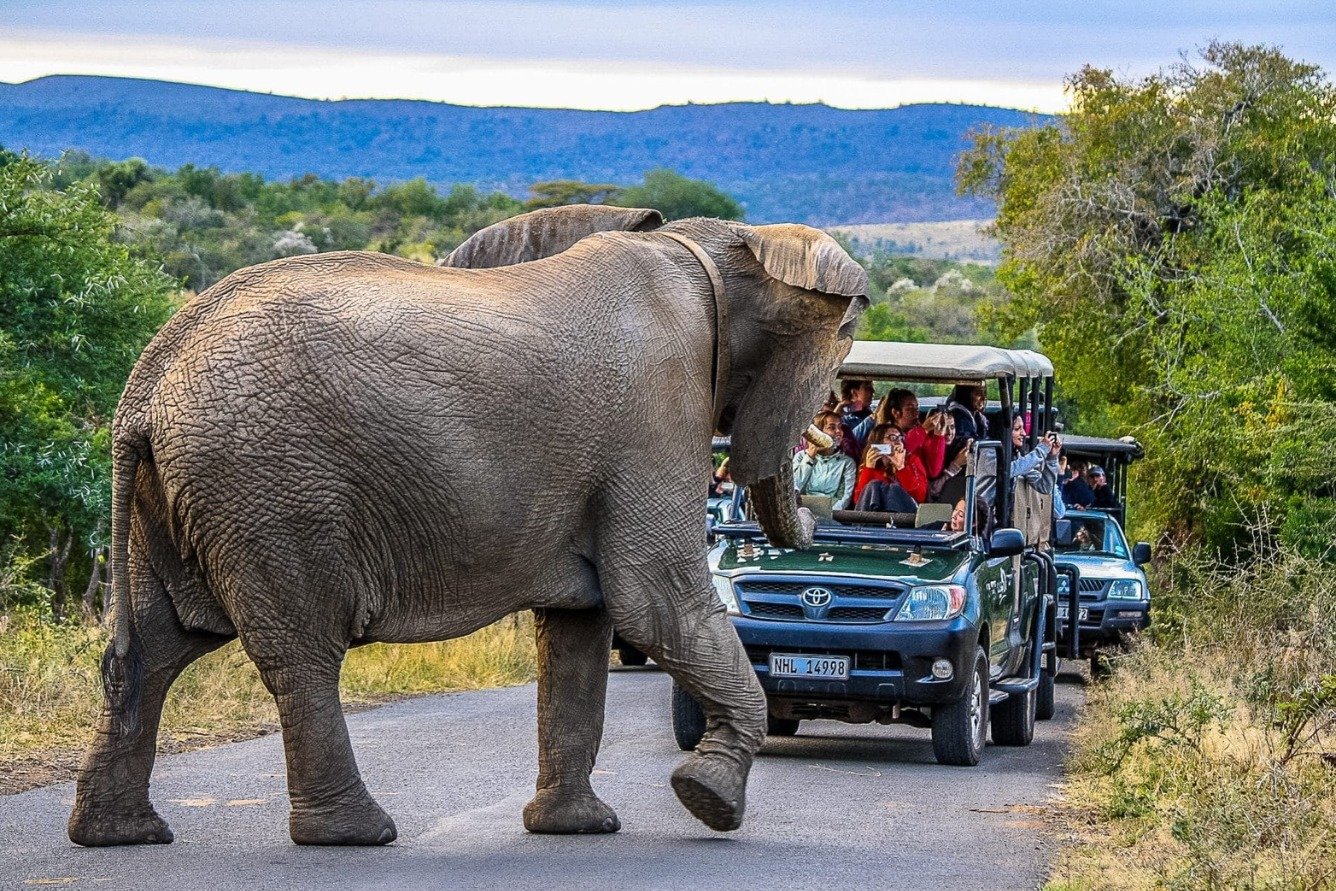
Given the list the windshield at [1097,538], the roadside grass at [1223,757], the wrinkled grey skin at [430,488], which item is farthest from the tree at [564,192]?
the wrinkled grey skin at [430,488]

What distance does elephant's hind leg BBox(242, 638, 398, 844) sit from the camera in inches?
336

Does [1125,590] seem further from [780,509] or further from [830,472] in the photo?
[780,509]

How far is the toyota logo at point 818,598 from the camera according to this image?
1309cm

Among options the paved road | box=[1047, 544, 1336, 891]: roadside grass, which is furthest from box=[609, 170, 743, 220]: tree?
the paved road

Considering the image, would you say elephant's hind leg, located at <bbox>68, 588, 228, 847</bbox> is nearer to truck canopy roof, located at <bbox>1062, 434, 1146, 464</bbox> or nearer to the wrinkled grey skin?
the wrinkled grey skin

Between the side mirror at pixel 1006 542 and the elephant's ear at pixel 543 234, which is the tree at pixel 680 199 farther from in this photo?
the elephant's ear at pixel 543 234

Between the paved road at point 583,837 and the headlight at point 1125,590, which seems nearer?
the paved road at point 583,837

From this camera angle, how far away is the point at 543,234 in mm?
10008

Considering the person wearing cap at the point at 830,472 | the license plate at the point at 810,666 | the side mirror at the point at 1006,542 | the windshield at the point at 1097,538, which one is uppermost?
the person wearing cap at the point at 830,472

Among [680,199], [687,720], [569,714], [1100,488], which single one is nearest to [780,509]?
[569,714]

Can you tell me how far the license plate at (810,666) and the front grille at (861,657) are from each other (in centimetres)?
3

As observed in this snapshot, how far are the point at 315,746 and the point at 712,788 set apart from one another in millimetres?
1622

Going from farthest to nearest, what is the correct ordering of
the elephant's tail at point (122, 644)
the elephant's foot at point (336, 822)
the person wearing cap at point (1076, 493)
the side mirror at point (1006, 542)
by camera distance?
the person wearing cap at point (1076, 493), the side mirror at point (1006, 542), the elephant's foot at point (336, 822), the elephant's tail at point (122, 644)

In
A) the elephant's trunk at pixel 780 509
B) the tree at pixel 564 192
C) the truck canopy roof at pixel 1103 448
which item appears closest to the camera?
the elephant's trunk at pixel 780 509
